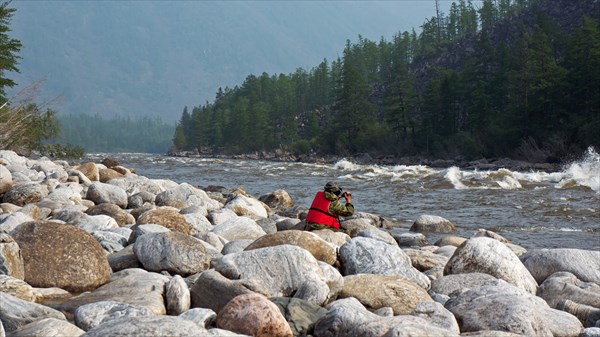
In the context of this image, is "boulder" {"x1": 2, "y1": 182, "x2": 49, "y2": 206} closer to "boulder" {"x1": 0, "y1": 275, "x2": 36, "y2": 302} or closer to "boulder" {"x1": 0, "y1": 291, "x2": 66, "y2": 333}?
"boulder" {"x1": 0, "y1": 275, "x2": 36, "y2": 302}

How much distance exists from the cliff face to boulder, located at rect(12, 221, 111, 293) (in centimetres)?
6946

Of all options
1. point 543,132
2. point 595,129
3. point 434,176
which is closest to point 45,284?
point 434,176

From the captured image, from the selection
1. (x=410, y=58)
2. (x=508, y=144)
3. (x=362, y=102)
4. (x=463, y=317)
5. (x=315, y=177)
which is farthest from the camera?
(x=410, y=58)

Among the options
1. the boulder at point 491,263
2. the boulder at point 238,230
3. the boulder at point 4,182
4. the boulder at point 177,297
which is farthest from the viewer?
the boulder at point 4,182

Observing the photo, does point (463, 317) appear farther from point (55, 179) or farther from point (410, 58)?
point (410, 58)

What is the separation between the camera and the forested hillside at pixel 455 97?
1453 inches

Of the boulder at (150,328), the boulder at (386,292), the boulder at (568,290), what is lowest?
the boulder at (568,290)

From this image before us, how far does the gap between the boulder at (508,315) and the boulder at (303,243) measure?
1481mm

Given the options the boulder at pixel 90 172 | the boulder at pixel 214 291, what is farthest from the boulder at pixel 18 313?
the boulder at pixel 90 172

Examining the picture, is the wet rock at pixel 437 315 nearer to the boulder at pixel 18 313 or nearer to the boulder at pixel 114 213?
the boulder at pixel 18 313

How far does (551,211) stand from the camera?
46.1ft

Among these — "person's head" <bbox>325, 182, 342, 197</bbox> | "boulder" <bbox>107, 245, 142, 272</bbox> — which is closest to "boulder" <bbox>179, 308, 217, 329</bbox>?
"boulder" <bbox>107, 245, 142, 272</bbox>

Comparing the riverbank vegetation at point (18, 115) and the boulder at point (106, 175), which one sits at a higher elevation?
the riverbank vegetation at point (18, 115)

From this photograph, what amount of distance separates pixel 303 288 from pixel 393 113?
50.5 metres
